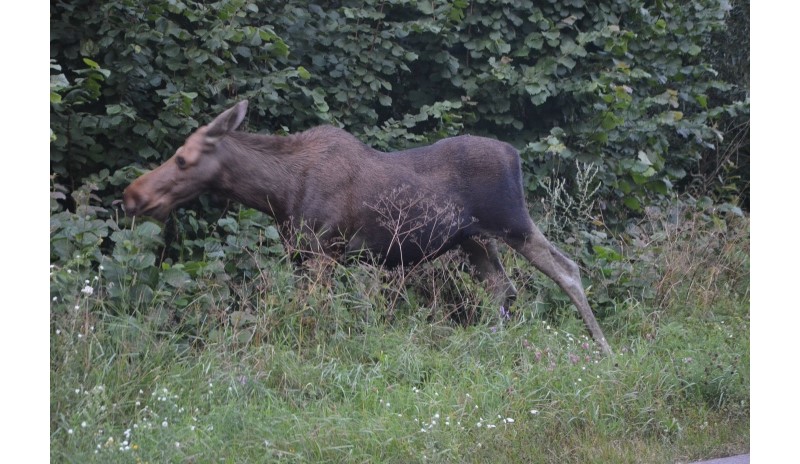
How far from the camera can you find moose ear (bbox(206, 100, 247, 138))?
664 cm

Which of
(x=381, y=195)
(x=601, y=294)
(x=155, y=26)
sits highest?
(x=155, y=26)

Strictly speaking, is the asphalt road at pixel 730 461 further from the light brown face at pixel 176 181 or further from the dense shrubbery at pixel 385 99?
the light brown face at pixel 176 181

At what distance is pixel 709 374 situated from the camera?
21.0 feet

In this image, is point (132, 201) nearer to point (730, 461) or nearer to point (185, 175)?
point (185, 175)

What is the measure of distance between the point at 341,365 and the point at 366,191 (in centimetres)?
140

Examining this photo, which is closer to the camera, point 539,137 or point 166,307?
point 166,307

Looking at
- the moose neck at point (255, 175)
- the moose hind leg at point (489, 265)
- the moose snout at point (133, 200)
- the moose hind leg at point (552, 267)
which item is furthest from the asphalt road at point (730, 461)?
the moose snout at point (133, 200)

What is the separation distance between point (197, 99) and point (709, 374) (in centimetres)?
441

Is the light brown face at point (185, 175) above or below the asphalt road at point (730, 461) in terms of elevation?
above

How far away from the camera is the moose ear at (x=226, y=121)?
664 centimetres

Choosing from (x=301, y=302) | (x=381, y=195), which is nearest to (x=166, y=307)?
(x=301, y=302)

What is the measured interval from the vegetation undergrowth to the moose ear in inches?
30.0

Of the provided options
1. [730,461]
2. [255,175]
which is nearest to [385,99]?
[255,175]

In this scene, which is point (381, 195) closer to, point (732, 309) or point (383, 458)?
point (383, 458)
